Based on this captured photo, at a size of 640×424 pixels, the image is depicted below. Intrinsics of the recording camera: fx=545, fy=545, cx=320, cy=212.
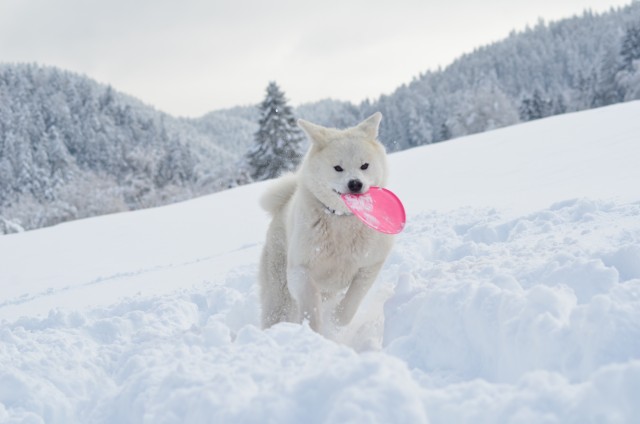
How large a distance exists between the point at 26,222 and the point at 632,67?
51.1 meters

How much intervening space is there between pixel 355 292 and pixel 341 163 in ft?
3.16

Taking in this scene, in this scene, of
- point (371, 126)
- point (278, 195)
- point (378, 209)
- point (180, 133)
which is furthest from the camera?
point (180, 133)

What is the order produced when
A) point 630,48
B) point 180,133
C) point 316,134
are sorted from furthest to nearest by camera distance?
point 180,133, point 630,48, point 316,134

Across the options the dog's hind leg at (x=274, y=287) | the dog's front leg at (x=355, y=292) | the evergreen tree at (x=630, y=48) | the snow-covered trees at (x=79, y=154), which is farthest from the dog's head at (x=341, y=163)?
the evergreen tree at (x=630, y=48)

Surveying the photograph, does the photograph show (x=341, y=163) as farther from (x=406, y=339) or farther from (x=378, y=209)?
(x=406, y=339)

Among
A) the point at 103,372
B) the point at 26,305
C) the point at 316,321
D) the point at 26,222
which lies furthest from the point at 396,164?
the point at 26,222

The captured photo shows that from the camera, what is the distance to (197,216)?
12953 mm

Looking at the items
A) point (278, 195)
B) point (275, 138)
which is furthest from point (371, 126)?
point (275, 138)

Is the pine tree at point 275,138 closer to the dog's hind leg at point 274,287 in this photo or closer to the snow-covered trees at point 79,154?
the snow-covered trees at point 79,154

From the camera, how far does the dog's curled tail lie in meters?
4.89

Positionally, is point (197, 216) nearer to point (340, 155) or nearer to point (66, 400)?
point (340, 155)

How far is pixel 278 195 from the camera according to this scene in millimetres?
4918

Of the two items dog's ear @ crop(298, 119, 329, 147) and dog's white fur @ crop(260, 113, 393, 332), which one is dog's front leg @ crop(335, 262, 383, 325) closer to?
dog's white fur @ crop(260, 113, 393, 332)

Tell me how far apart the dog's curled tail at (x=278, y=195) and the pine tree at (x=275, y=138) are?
27401mm
